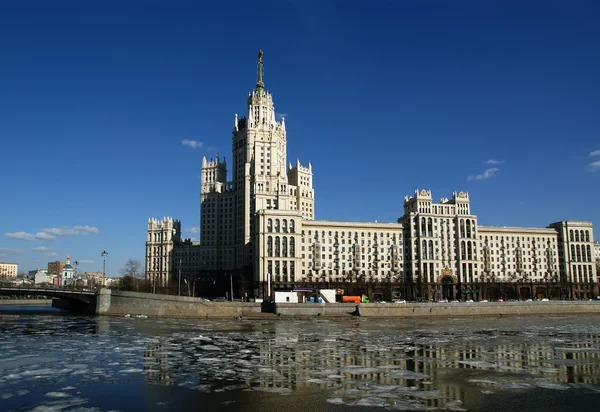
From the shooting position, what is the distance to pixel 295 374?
3300cm

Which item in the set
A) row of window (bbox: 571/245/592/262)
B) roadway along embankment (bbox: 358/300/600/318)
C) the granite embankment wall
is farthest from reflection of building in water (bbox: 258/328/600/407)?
row of window (bbox: 571/245/592/262)

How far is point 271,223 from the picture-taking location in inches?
6014

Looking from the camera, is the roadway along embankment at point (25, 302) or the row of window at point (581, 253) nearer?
the roadway along embankment at point (25, 302)

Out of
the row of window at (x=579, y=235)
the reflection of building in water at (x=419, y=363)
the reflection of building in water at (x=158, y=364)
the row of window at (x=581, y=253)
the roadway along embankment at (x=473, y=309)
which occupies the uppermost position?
the row of window at (x=579, y=235)

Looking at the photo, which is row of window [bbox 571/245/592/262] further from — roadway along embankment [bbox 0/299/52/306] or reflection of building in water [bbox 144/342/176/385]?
roadway along embankment [bbox 0/299/52/306]

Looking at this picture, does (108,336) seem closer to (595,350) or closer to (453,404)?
(453,404)

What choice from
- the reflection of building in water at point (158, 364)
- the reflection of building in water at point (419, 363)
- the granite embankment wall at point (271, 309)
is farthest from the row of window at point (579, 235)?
the reflection of building in water at point (158, 364)

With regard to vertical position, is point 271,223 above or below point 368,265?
above

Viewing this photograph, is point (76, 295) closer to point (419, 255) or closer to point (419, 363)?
point (419, 363)

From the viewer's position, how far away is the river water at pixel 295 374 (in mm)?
25156

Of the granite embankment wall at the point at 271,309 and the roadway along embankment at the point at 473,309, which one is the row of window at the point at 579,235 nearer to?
the roadway along embankment at the point at 473,309

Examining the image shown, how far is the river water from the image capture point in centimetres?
2516

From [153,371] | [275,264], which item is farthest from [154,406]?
[275,264]

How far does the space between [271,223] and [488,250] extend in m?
78.9
